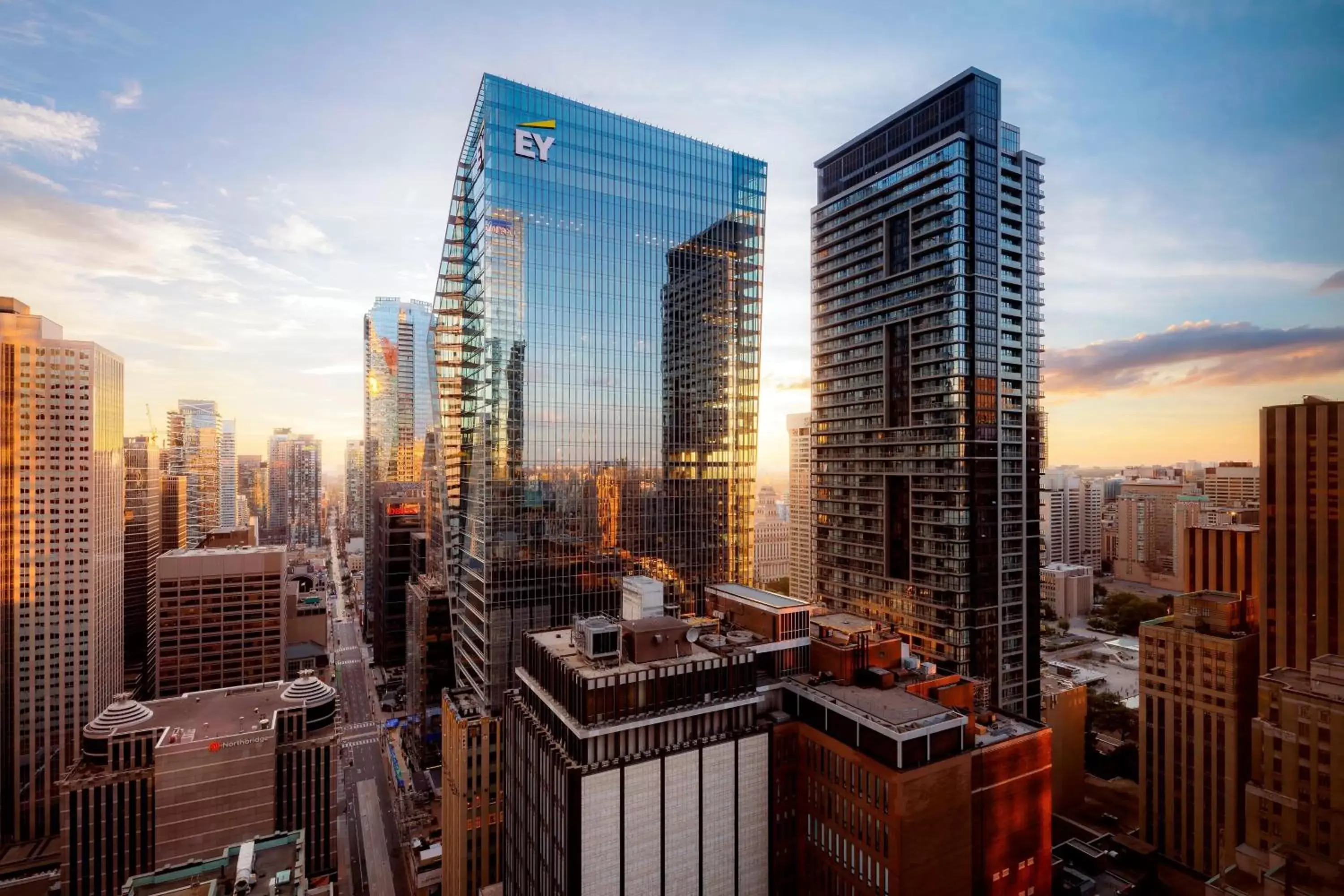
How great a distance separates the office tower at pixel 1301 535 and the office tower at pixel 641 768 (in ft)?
195

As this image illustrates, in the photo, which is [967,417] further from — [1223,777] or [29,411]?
[29,411]

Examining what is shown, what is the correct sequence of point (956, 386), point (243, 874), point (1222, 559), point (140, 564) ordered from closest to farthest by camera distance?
point (243, 874) < point (956, 386) < point (1222, 559) < point (140, 564)

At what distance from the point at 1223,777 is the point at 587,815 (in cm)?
7768

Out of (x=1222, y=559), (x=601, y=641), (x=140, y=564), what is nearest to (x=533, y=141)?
(x=601, y=641)

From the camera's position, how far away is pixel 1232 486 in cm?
12594

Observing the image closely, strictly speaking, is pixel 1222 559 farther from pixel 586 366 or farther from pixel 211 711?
pixel 211 711

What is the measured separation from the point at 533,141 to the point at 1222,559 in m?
115

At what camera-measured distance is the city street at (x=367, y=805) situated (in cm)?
9888

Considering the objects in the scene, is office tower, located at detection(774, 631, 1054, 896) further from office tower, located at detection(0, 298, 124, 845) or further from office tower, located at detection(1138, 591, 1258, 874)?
office tower, located at detection(0, 298, 124, 845)

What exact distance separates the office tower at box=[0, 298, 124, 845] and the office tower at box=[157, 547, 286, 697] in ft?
38.4

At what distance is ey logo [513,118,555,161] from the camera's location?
3403 inches

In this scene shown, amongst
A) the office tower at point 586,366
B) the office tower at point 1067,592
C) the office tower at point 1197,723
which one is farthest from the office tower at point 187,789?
the office tower at point 1067,592

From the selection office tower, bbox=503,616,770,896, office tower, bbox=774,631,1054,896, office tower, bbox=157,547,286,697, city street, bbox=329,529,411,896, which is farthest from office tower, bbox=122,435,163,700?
office tower, bbox=774,631,1054,896

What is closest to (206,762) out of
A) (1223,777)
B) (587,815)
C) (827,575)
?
(587,815)
